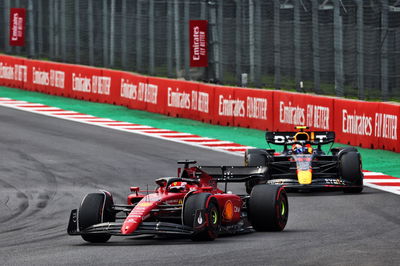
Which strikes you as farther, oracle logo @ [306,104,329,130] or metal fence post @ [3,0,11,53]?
metal fence post @ [3,0,11,53]

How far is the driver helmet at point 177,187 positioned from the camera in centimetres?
1325

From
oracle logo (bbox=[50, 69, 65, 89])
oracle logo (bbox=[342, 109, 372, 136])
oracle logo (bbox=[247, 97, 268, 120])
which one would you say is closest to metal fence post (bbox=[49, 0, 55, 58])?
oracle logo (bbox=[50, 69, 65, 89])

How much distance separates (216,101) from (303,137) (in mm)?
10461

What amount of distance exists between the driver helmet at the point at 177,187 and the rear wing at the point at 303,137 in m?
5.70

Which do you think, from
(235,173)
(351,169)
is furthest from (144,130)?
(235,173)

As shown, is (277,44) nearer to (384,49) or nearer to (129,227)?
(384,49)

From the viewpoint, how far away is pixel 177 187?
13.3 metres

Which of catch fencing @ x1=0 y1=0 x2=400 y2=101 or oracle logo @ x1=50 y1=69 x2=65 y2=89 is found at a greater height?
catch fencing @ x1=0 y1=0 x2=400 y2=101

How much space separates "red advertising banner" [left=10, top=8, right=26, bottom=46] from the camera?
41.9 meters

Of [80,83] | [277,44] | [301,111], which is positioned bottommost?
[301,111]

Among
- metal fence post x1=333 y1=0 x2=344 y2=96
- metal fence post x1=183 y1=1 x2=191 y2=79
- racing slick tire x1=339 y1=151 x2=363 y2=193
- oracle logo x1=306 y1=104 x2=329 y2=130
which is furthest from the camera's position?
metal fence post x1=183 y1=1 x2=191 y2=79

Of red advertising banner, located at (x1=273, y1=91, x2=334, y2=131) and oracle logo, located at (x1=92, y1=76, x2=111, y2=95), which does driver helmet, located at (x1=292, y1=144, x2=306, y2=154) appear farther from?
oracle logo, located at (x1=92, y1=76, x2=111, y2=95)

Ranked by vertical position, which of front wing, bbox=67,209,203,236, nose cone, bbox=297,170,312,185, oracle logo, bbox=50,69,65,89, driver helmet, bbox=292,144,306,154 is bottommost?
nose cone, bbox=297,170,312,185

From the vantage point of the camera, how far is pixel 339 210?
632 inches
